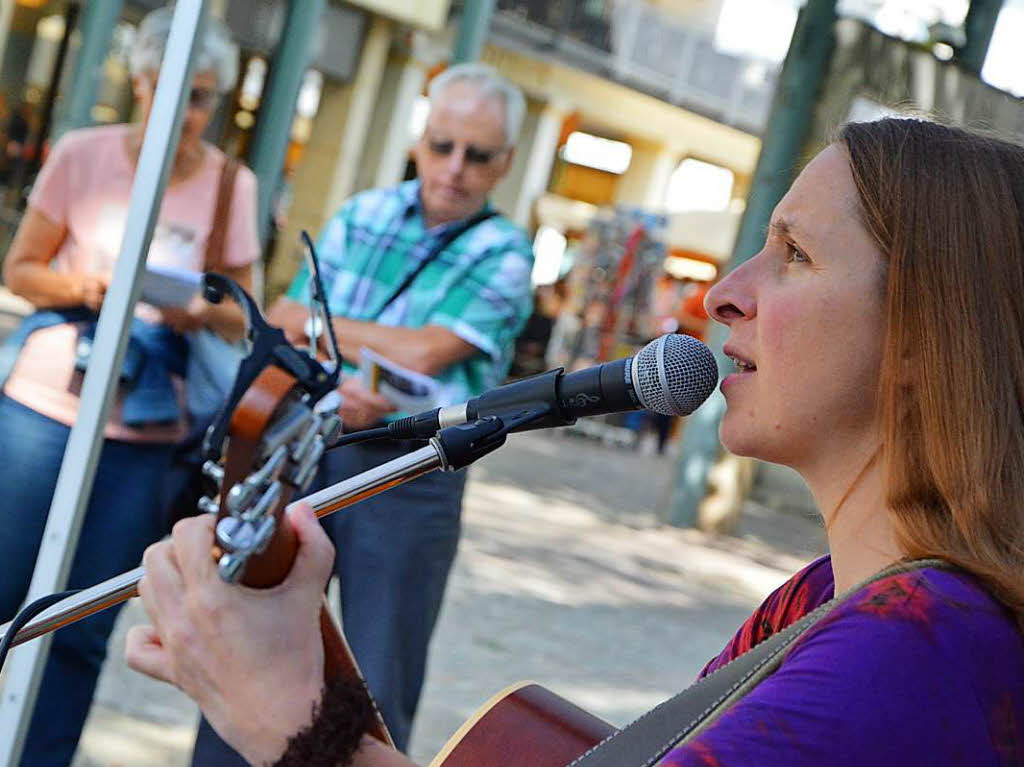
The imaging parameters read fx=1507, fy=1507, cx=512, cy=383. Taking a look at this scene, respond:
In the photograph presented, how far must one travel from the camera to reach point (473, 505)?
27.9ft

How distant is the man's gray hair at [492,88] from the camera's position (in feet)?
10.6

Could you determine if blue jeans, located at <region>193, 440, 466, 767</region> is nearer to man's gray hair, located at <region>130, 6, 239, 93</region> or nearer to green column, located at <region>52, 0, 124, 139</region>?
man's gray hair, located at <region>130, 6, 239, 93</region>

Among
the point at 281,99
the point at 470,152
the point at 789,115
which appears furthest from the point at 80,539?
the point at 281,99

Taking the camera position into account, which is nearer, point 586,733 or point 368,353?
point 586,733

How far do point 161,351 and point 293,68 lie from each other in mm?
6974

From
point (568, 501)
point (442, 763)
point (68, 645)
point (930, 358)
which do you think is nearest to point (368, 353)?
point (68, 645)

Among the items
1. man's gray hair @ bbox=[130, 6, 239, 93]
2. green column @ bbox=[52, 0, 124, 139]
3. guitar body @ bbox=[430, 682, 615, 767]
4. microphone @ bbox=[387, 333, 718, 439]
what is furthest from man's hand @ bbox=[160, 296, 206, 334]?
green column @ bbox=[52, 0, 124, 139]

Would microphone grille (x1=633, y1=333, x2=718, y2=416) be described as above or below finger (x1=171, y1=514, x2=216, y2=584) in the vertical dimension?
above

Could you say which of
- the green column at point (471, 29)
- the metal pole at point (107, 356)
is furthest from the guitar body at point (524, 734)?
the green column at point (471, 29)

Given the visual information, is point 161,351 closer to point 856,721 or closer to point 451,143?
point 451,143

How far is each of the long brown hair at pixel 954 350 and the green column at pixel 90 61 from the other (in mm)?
8206

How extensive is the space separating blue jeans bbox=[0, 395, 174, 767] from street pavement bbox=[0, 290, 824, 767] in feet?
2.09

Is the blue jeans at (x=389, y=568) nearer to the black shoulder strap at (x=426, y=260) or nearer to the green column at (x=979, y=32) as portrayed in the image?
the black shoulder strap at (x=426, y=260)

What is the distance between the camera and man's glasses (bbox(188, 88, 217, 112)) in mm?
3471
